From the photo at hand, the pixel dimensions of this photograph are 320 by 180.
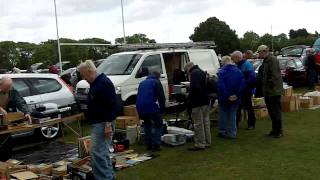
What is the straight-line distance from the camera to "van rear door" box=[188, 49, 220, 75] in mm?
14961

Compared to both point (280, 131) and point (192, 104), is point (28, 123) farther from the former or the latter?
point (280, 131)

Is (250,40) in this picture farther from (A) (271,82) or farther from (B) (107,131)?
(B) (107,131)

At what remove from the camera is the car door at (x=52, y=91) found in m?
11.5

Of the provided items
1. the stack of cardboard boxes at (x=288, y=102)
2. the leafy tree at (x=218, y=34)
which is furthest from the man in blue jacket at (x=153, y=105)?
the leafy tree at (x=218, y=34)

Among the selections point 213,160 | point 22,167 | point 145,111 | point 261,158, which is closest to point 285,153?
point 261,158

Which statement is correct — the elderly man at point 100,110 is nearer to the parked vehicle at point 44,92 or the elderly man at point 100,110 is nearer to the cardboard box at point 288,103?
the parked vehicle at point 44,92

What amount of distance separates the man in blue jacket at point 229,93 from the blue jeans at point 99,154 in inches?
161

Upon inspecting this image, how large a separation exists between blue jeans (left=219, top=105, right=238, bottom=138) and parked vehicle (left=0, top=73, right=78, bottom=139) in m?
3.40

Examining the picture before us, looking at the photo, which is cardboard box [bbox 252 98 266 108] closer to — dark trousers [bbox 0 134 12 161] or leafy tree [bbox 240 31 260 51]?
dark trousers [bbox 0 134 12 161]

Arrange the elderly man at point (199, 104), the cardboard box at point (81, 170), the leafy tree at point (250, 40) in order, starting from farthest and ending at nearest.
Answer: the leafy tree at point (250, 40)
the elderly man at point (199, 104)
the cardboard box at point (81, 170)

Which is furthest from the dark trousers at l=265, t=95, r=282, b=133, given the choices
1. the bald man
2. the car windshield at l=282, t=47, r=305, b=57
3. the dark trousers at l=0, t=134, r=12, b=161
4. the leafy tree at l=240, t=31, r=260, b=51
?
the leafy tree at l=240, t=31, r=260, b=51

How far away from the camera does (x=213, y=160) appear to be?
28.0 feet

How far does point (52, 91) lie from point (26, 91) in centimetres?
72

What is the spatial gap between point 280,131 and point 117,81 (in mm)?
4637
